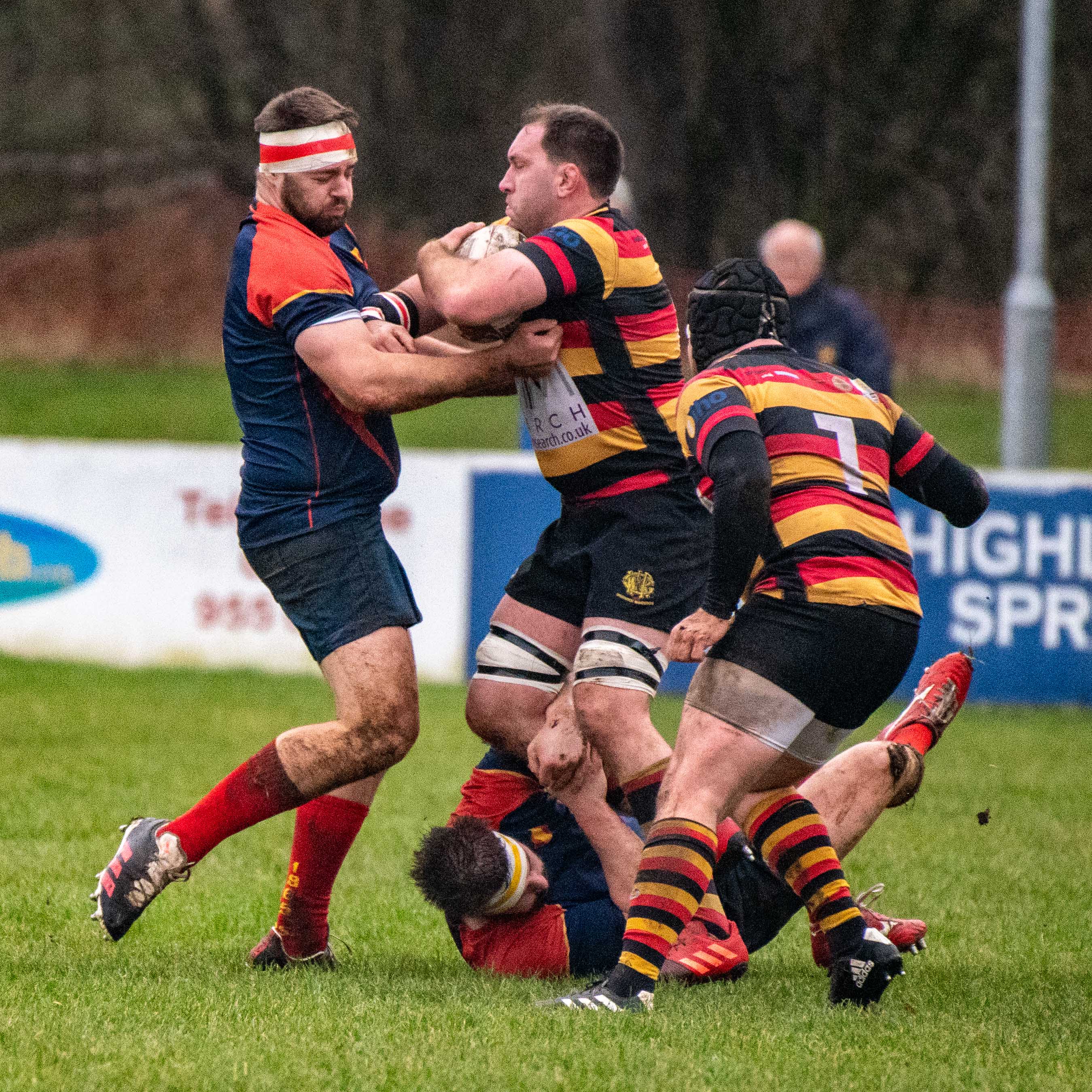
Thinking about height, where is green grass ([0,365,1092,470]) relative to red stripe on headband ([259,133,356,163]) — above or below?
below

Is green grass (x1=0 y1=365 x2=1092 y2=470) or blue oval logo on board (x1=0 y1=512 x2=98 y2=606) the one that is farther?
green grass (x1=0 y1=365 x2=1092 y2=470)

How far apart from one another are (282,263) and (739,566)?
1.66 metres

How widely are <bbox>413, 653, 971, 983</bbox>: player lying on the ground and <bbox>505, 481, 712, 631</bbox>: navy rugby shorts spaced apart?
42 centimetres

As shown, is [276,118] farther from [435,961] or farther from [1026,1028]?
[1026,1028]

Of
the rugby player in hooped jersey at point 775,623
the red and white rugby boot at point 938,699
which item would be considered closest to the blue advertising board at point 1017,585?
the red and white rugby boot at point 938,699

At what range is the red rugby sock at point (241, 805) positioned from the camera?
505 centimetres

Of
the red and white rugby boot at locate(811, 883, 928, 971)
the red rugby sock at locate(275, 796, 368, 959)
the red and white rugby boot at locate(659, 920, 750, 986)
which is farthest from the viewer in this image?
the red rugby sock at locate(275, 796, 368, 959)

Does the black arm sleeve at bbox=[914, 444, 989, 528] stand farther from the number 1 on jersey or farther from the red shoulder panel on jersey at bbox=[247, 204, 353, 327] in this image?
the red shoulder panel on jersey at bbox=[247, 204, 353, 327]

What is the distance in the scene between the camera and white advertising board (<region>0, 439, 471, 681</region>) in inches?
420

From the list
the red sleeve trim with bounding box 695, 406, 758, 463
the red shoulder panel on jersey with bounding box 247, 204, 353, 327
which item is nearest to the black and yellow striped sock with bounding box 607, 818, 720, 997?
the red sleeve trim with bounding box 695, 406, 758, 463

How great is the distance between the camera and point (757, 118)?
2845 cm

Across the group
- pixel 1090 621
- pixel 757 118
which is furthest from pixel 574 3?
pixel 1090 621

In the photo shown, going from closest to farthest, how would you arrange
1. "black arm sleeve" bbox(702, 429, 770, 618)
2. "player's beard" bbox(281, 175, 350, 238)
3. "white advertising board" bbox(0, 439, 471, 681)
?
"black arm sleeve" bbox(702, 429, 770, 618), "player's beard" bbox(281, 175, 350, 238), "white advertising board" bbox(0, 439, 471, 681)

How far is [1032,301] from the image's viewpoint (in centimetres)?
1204
